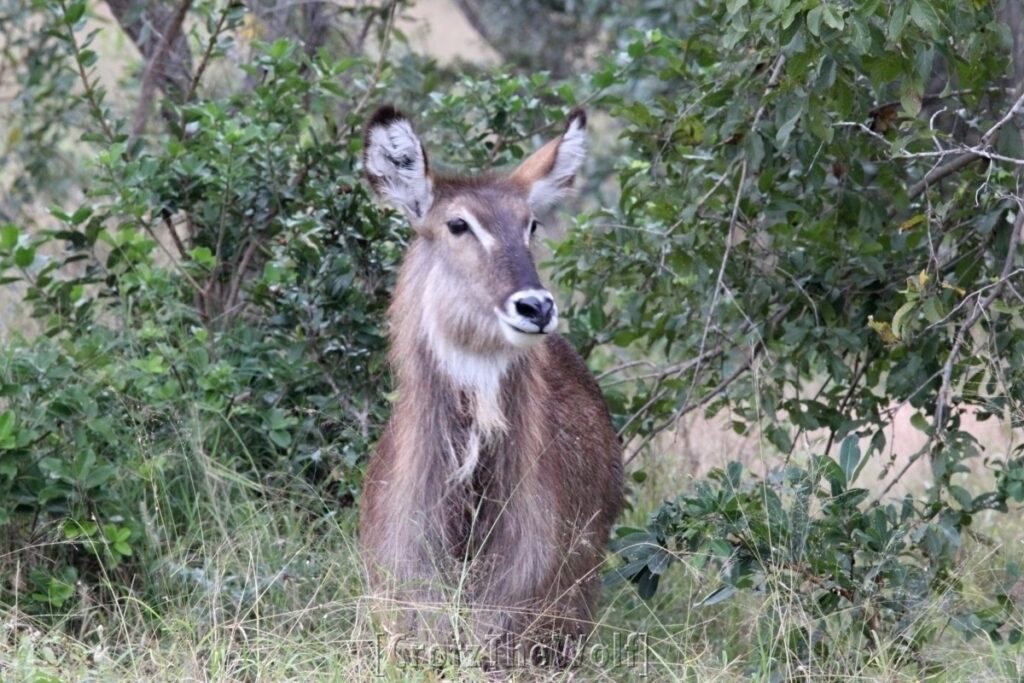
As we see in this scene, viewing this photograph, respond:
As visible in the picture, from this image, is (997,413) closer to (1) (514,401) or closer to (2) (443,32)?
(1) (514,401)

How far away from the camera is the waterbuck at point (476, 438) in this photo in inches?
175

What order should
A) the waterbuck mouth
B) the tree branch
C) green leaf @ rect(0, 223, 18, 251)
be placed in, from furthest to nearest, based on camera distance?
the tree branch, green leaf @ rect(0, 223, 18, 251), the waterbuck mouth

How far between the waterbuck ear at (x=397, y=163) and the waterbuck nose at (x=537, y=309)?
2.16 ft

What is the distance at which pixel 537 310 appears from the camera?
4.39m

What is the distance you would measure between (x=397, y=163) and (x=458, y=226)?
0.30m

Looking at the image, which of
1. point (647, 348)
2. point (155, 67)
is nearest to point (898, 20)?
point (647, 348)

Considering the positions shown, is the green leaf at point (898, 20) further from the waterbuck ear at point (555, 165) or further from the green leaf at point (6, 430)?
the green leaf at point (6, 430)

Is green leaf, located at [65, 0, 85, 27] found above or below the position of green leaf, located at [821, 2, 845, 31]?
above

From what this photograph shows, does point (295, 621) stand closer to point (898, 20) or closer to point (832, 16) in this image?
point (832, 16)

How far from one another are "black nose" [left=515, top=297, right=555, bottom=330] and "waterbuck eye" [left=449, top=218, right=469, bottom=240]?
44cm

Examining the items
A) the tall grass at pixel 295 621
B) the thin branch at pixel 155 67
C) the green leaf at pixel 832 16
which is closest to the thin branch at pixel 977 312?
the tall grass at pixel 295 621

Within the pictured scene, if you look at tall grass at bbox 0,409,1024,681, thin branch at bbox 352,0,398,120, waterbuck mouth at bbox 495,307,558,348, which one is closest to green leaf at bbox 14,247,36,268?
tall grass at bbox 0,409,1024,681

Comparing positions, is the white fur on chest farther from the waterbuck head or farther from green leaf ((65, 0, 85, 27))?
green leaf ((65, 0, 85, 27))

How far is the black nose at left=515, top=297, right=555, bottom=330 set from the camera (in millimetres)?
4387
